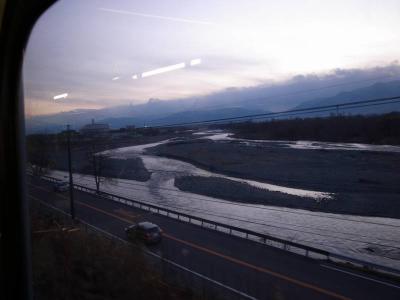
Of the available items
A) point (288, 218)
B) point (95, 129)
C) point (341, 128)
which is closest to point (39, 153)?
point (95, 129)

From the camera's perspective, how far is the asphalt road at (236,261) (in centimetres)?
190

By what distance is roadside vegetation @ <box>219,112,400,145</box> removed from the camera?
2428 millimetres

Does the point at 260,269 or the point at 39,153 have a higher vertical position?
the point at 39,153

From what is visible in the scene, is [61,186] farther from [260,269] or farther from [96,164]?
[260,269]

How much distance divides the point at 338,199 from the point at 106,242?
8.78 feet

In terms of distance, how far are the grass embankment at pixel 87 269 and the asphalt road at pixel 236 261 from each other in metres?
0.25

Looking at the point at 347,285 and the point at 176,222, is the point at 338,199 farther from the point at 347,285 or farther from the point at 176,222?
the point at 347,285

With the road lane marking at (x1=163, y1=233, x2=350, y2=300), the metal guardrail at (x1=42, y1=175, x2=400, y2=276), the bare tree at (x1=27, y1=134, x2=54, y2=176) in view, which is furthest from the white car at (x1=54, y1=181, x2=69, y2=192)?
the road lane marking at (x1=163, y1=233, x2=350, y2=300)

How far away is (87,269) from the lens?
248 cm

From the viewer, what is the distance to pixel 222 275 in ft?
8.24

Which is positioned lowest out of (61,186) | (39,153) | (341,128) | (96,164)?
(61,186)

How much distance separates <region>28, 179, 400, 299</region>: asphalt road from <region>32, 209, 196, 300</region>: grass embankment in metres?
0.25

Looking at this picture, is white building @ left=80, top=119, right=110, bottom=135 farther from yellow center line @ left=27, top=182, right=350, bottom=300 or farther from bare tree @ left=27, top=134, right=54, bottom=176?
yellow center line @ left=27, top=182, right=350, bottom=300

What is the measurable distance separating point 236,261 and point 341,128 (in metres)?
1.34
